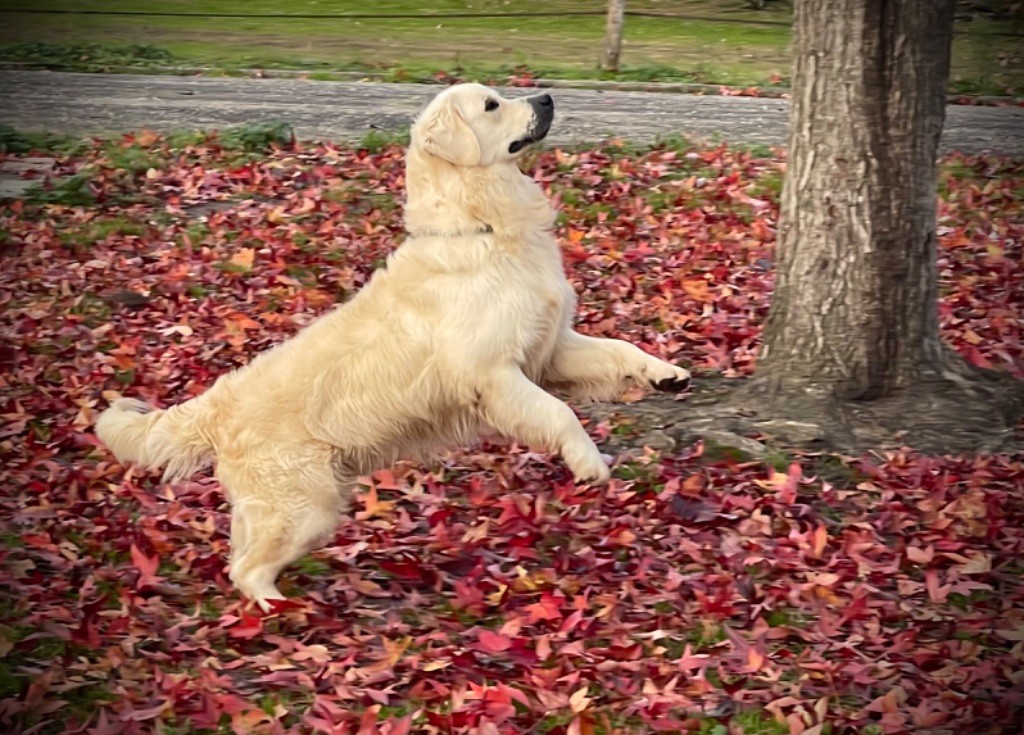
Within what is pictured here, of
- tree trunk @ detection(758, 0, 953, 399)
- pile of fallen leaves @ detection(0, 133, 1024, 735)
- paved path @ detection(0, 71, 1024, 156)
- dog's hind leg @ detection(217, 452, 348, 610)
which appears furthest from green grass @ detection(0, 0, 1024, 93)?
dog's hind leg @ detection(217, 452, 348, 610)

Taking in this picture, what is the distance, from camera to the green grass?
1844cm

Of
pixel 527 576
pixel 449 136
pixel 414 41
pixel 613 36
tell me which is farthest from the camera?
pixel 414 41

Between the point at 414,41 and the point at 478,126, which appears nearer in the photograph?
the point at 478,126

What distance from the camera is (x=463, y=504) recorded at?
5.96 metres

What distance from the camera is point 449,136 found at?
5352mm

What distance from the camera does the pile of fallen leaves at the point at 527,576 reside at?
13.9ft

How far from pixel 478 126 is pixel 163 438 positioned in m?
1.73

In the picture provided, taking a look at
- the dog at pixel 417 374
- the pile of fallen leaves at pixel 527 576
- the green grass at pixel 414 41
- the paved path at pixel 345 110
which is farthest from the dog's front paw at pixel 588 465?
the green grass at pixel 414 41

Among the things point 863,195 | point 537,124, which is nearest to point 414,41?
point 863,195

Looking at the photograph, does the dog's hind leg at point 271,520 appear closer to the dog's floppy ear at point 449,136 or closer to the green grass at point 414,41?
the dog's floppy ear at point 449,136

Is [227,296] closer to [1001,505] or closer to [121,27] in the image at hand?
[1001,505]

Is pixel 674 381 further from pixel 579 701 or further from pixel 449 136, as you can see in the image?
pixel 579 701

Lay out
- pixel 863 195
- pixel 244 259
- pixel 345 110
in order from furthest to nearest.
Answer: pixel 345 110 → pixel 244 259 → pixel 863 195

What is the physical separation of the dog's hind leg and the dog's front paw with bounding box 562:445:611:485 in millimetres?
936
